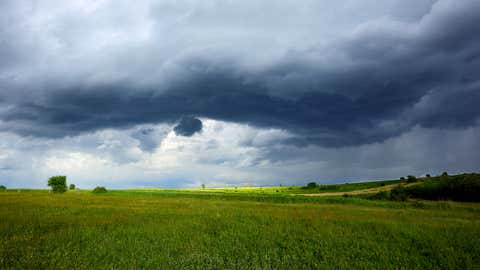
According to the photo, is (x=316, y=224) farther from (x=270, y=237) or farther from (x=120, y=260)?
(x=120, y=260)

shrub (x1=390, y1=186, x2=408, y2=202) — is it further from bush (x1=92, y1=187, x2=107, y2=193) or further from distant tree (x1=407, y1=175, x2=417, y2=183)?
bush (x1=92, y1=187, x2=107, y2=193)

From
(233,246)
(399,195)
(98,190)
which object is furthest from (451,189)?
(98,190)

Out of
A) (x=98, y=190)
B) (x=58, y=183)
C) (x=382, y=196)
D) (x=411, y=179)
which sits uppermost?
(x=58, y=183)

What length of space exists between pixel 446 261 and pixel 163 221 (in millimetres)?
14628

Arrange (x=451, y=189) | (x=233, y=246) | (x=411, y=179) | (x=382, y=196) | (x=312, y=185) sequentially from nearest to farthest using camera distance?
(x=233, y=246) < (x=451, y=189) < (x=382, y=196) < (x=411, y=179) < (x=312, y=185)

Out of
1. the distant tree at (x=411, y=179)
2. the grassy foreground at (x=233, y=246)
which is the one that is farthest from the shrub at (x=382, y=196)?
the grassy foreground at (x=233, y=246)

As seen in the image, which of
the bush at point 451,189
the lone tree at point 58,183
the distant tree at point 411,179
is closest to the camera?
the bush at point 451,189

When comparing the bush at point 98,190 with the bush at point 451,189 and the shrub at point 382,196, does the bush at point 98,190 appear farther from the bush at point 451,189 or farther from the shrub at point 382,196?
the bush at point 451,189

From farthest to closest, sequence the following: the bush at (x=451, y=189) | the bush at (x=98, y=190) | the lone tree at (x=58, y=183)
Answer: the bush at (x=98, y=190), the lone tree at (x=58, y=183), the bush at (x=451, y=189)

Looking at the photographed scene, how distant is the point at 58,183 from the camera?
231 ft

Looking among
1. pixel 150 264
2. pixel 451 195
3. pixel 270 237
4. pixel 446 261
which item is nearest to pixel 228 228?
pixel 270 237

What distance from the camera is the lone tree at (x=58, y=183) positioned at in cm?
6936

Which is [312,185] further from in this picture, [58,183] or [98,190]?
[58,183]

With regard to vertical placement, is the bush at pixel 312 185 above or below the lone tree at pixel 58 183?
below
